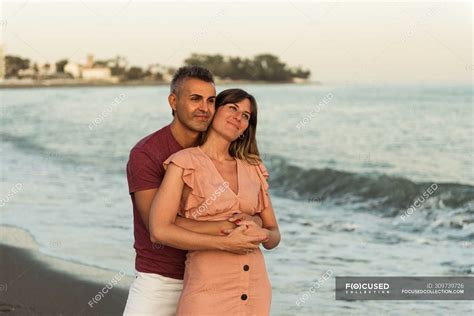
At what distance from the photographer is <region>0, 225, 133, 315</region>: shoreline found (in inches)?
171

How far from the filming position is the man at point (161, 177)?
2.35m

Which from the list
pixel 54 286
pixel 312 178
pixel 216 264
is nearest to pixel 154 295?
pixel 216 264

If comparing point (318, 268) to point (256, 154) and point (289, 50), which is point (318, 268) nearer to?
point (289, 50)

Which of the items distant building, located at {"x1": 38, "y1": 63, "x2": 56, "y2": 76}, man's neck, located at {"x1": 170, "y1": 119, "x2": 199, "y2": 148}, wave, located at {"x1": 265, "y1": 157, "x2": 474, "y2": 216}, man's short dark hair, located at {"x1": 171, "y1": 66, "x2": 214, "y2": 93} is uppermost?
man's short dark hair, located at {"x1": 171, "y1": 66, "x2": 214, "y2": 93}

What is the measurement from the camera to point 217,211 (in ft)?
7.37

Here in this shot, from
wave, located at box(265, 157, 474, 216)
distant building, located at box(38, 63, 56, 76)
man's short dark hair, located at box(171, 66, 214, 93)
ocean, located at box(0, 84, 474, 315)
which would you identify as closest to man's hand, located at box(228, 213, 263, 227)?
man's short dark hair, located at box(171, 66, 214, 93)

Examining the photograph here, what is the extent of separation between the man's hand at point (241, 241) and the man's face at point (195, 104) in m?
0.32

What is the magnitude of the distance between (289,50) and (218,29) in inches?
33.9

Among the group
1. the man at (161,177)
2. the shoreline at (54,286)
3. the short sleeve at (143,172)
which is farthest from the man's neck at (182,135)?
the shoreline at (54,286)

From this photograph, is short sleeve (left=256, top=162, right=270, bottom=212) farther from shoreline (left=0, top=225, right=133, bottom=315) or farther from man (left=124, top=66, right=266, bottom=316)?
shoreline (left=0, top=225, right=133, bottom=315)

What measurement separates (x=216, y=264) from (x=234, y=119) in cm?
37

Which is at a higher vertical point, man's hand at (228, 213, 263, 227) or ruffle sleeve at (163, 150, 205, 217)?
ruffle sleeve at (163, 150, 205, 217)

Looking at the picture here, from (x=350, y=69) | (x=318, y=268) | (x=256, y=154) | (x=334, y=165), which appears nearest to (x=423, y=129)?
(x=334, y=165)

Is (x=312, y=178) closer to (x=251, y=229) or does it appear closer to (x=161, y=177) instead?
(x=161, y=177)
